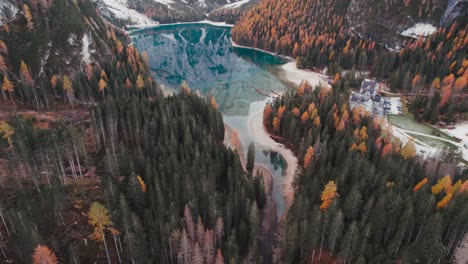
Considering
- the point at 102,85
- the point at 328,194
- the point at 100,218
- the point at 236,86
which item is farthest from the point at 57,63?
the point at 328,194

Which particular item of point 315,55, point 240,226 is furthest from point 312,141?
point 315,55

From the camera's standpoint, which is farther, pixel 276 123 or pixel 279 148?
pixel 276 123

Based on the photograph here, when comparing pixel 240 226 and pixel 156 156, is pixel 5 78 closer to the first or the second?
pixel 156 156

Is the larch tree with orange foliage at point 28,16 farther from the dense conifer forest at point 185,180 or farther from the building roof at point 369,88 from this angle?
the building roof at point 369,88

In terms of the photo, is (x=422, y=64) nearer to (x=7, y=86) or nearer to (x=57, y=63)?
(x=57, y=63)

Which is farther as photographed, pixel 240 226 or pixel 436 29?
pixel 436 29
